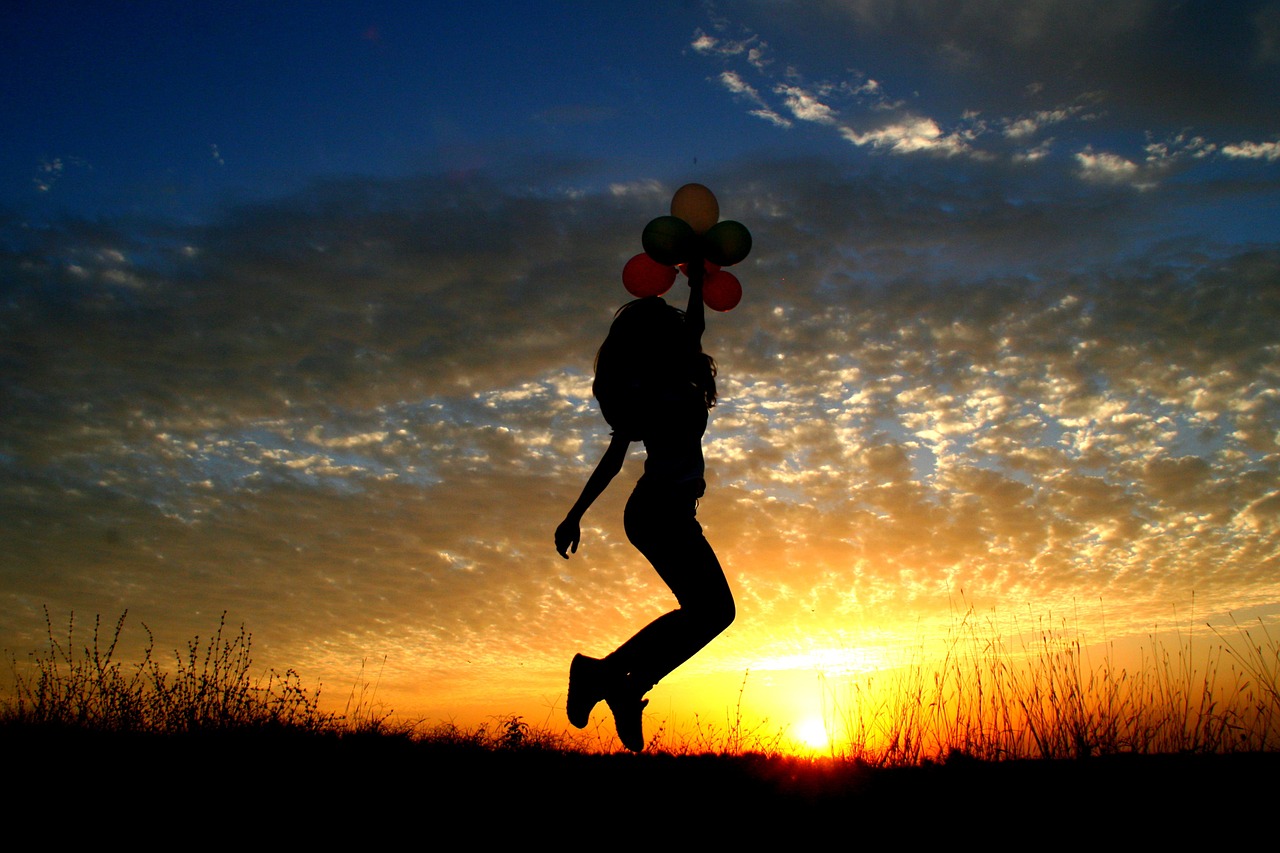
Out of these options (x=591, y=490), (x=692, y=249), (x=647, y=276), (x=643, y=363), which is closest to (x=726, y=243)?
(x=692, y=249)

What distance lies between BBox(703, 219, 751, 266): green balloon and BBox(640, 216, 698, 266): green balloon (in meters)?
0.12

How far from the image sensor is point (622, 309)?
430 cm

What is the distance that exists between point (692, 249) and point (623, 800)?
2.95 m

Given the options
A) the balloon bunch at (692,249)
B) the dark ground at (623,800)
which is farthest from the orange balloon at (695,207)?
the dark ground at (623,800)

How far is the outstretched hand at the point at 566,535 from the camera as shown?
12.7 ft

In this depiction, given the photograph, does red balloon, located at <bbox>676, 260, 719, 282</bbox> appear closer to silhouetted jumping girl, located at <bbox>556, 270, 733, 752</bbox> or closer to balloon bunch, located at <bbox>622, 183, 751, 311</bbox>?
balloon bunch, located at <bbox>622, 183, 751, 311</bbox>

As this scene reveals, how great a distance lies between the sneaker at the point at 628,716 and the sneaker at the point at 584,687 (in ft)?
0.26

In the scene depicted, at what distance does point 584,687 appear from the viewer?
3979 millimetres

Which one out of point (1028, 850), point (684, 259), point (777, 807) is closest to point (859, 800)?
point (777, 807)

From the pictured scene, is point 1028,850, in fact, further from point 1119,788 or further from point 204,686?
point 204,686

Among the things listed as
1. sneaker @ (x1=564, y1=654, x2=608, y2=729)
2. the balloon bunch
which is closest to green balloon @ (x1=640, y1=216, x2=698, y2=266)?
the balloon bunch

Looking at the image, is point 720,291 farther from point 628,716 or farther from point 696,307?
point 628,716

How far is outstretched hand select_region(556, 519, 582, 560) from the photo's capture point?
3.87 metres

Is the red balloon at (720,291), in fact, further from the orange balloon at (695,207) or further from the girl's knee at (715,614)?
the girl's knee at (715,614)
